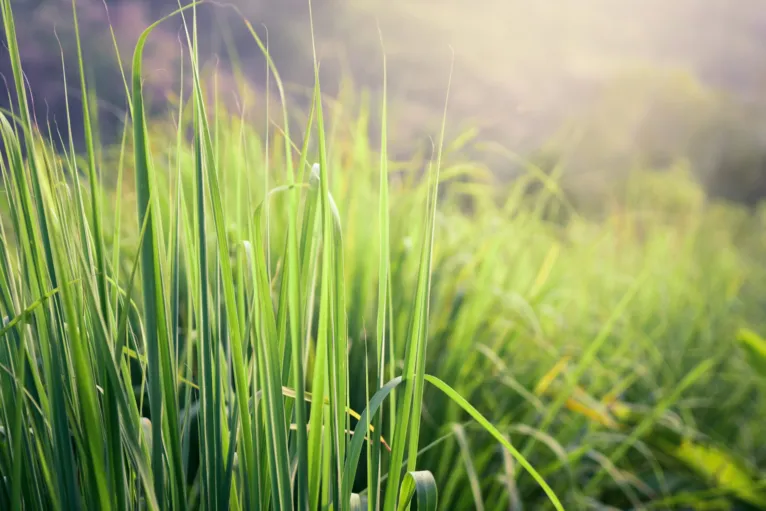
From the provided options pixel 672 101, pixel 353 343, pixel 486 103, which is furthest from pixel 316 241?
pixel 672 101

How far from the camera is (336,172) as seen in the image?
32.5 inches

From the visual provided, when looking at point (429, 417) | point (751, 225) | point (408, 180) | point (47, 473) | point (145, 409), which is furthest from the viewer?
point (751, 225)

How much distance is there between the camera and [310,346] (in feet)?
2.27

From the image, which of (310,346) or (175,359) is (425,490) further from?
(310,346)

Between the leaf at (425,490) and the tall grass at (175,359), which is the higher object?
the tall grass at (175,359)

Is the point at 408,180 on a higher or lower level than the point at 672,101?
higher

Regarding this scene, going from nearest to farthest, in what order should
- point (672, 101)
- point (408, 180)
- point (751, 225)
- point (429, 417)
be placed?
point (429, 417) < point (408, 180) < point (751, 225) < point (672, 101)

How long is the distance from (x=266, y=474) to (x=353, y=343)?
1.13 feet

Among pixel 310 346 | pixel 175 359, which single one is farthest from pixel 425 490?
pixel 310 346

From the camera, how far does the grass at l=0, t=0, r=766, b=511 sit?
1.16ft

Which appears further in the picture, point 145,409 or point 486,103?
point 486,103

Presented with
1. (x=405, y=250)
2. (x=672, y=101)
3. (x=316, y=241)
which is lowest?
(x=672, y=101)

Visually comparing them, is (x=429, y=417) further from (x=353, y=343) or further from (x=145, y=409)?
(x=145, y=409)

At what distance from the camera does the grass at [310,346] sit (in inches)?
14.0
